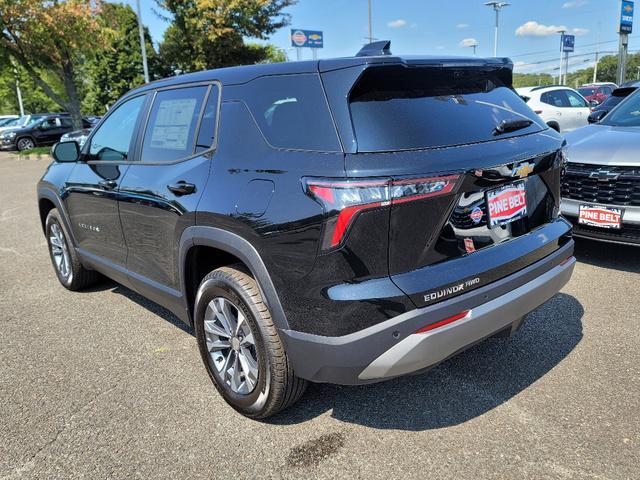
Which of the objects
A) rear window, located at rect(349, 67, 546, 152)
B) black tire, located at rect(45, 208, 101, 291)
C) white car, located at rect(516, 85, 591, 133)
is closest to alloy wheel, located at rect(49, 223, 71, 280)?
black tire, located at rect(45, 208, 101, 291)

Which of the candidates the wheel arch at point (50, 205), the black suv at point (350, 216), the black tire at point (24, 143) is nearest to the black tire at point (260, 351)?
the black suv at point (350, 216)

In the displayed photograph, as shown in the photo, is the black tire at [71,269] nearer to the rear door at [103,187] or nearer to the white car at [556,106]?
the rear door at [103,187]

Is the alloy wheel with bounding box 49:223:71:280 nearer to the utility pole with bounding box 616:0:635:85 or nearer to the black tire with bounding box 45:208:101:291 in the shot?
the black tire with bounding box 45:208:101:291

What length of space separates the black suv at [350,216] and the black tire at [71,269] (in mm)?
1849

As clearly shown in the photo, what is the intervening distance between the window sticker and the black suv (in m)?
0.02

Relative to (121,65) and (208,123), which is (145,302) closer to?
(208,123)

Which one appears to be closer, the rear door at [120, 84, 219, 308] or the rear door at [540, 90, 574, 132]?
the rear door at [120, 84, 219, 308]

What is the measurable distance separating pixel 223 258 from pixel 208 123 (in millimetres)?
746

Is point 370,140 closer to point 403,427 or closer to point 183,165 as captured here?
point 183,165

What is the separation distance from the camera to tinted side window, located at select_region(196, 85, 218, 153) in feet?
9.18

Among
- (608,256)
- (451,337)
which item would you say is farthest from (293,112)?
(608,256)

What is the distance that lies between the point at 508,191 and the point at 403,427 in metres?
1.27

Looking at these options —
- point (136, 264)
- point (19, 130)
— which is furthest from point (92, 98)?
point (136, 264)

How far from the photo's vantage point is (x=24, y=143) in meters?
24.6
